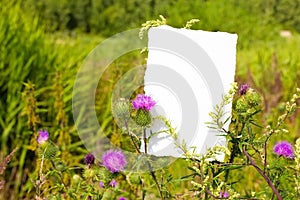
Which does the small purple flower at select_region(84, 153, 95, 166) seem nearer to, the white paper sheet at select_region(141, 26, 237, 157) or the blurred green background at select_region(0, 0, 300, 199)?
the white paper sheet at select_region(141, 26, 237, 157)

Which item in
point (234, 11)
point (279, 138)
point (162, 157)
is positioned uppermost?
point (234, 11)

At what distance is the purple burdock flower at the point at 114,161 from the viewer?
5.06 ft

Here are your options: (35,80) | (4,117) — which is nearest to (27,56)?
(35,80)

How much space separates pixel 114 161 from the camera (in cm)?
155

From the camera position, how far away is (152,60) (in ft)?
4.46

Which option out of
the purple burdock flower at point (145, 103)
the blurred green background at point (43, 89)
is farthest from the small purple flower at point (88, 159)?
the blurred green background at point (43, 89)

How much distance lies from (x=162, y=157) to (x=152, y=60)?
288 mm

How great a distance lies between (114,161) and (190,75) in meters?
0.33

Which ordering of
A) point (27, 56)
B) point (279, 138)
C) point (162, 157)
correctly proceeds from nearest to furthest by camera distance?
point (162, 157) → point (279, 138) → point (27, 56)

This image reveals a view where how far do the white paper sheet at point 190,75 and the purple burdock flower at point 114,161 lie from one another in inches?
8.6

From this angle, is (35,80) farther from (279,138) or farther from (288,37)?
(288,37)

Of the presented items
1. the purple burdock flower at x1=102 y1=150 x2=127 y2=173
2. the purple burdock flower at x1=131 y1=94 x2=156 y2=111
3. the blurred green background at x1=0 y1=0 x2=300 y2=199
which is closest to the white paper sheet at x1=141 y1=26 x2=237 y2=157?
the purple burdock flower at x1=131 y1=94 x2=156 y2=111

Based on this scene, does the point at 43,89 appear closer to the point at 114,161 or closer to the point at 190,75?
the point at 114,161

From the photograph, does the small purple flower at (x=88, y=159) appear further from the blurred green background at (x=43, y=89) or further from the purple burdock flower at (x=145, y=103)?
the blurred green background at (x=43, y=89)
